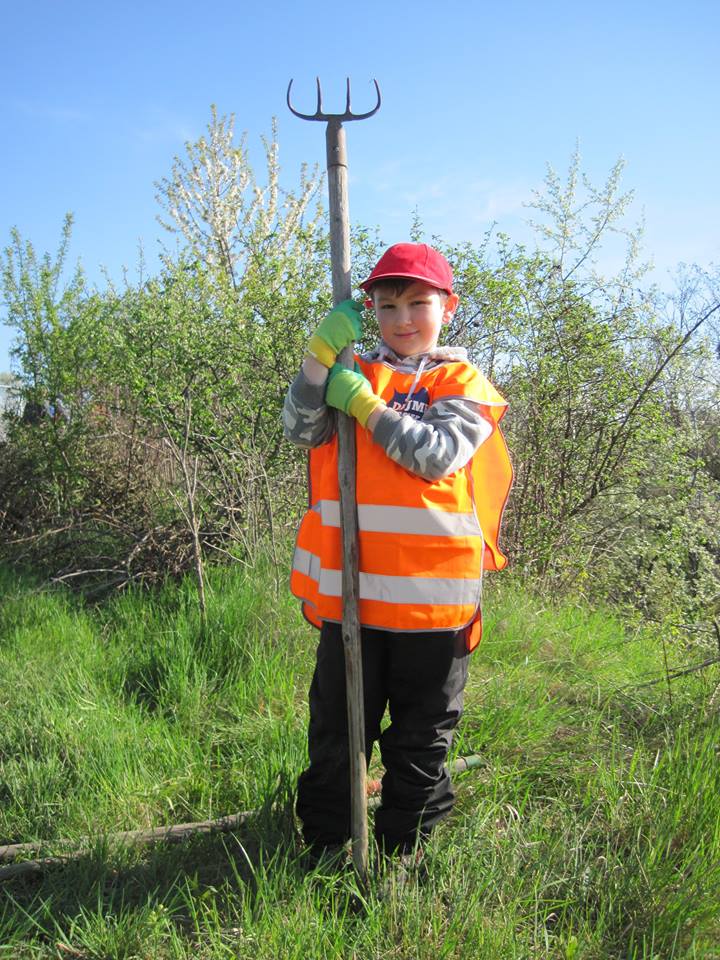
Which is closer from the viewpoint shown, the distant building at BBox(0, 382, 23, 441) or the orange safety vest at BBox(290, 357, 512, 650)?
the orange safety vest at BBox(290, 357, 512, 650)

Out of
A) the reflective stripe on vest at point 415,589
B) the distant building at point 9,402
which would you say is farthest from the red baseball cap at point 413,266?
the distant building at point 9,402

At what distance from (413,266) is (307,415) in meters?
0.52

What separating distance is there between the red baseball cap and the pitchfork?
0.36 feet

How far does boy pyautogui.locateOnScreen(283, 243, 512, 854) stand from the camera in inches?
84.4

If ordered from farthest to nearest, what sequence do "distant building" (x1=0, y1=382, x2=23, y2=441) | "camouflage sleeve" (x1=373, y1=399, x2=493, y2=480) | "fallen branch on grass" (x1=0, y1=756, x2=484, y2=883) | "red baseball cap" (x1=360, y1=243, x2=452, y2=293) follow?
"distant building" (x1=0, y1=382, x2=23, y2=441)
"fallen branch on grass" (x1=0, y1=756, x2=484, y2=883)
"red baseball cap" (x1=360, y1=243, x2=452, y2=293)
"camouflage sleeve" (x1=373, y1=399, x2=493, y2=480)

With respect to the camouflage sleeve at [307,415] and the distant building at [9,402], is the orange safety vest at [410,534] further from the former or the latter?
the distant building at [9,402]

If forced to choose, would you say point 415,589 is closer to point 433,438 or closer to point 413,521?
point 413,521

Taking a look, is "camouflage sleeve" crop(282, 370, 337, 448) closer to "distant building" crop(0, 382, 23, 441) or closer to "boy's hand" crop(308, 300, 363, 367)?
"boy's hand" crop(308, 300, 363, 367)

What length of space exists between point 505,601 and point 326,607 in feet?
8.01

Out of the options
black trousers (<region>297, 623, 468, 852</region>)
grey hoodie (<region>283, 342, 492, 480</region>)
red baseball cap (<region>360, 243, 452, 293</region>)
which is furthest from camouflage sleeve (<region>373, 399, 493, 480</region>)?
black trousers (<region>297, 623, 468, 852</region>)

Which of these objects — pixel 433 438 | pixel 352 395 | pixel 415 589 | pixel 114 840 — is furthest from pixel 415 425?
pixel 114 840

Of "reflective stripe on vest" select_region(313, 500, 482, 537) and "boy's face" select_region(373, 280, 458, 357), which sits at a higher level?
"boy's face" select_region(373, 280, 458, 357)

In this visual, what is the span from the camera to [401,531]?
7.04 feet

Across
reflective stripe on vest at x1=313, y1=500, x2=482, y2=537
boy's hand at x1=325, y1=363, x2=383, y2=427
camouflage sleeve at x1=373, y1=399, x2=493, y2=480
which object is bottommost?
reflective stripe on vest at x1=313, y1=500, x2=482, y2=537
